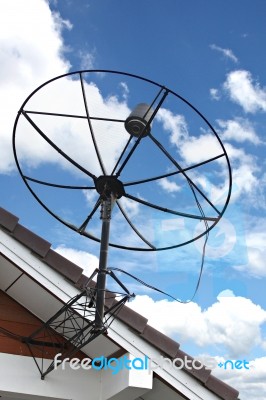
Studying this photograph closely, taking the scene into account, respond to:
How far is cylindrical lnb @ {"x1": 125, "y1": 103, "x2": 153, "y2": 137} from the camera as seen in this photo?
15.8 feet

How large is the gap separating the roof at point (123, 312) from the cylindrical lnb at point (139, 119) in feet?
6.28

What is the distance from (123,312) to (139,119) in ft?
7.75

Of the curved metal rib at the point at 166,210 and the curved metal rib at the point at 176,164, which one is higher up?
the curved metal rib at the point at 176,164

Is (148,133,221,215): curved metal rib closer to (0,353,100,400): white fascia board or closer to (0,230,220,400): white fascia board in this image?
(0,230,220,400): white fascia board

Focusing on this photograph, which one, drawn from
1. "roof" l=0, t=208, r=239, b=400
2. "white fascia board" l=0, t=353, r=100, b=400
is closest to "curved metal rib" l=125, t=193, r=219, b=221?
"roof" l=0, t=208, r=239, b=400

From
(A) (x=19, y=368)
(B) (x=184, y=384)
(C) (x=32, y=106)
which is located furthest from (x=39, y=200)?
(B) (x=184, y=384)

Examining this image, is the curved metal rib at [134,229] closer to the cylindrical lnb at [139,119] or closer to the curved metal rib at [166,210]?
the curved metal rib at [166,210]

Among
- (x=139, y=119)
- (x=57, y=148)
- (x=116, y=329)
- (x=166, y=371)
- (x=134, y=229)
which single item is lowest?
(x=166, y=371)

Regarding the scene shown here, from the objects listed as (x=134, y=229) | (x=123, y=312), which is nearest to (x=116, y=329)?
(x=123, y=312)

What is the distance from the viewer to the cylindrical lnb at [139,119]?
4826 millimetres

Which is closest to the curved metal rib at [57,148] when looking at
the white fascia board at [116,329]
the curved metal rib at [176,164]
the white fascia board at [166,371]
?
the curved metal rib at [176,164]

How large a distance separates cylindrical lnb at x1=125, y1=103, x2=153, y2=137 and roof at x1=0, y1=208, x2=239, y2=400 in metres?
1.92

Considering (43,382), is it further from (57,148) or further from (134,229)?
(57,148)

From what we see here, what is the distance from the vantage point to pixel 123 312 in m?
5.57
